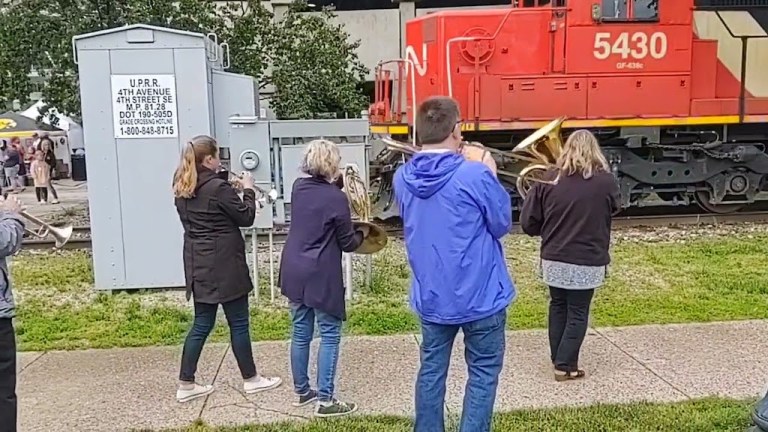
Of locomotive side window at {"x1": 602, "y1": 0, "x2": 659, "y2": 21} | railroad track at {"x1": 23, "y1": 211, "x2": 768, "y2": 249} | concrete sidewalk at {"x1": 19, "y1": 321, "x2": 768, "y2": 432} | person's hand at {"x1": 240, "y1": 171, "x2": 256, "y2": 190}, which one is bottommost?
concrete sidewalk at {"x1": 19, "y1": 321, "x2": 768, "y2": 432}

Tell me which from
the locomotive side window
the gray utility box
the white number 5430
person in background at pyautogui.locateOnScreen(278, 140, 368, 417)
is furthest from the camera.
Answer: the white number 5430

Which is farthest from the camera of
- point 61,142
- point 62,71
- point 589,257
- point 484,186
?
point 61,142

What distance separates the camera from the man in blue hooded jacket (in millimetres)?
3510

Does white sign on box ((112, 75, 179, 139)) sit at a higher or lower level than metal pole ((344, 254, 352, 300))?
higher

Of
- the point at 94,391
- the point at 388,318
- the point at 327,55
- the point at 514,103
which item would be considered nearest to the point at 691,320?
the point at 388,318

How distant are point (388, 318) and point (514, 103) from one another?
5.11 meters

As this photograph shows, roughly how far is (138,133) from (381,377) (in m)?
3.36

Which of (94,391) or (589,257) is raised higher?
(589,257)

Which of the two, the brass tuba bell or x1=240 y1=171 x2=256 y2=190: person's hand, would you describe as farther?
the brass tuba bell

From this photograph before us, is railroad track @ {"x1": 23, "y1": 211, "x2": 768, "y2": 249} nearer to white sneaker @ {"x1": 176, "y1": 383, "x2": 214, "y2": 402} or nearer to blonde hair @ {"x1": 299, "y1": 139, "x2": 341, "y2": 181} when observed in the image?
white sneaker @ {"x1": 176, "y1": 383, "x2": 214, "y2": 402}

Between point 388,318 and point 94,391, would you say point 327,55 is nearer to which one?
point 388,318

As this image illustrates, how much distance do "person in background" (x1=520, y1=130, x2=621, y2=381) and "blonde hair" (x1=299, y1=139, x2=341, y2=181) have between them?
4.33 ft

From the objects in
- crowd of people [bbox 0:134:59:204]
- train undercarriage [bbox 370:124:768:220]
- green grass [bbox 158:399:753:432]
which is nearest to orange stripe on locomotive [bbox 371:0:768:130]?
train undercarriage [bbox 370:124:768:220]

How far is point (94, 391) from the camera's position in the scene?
16.3 feet
